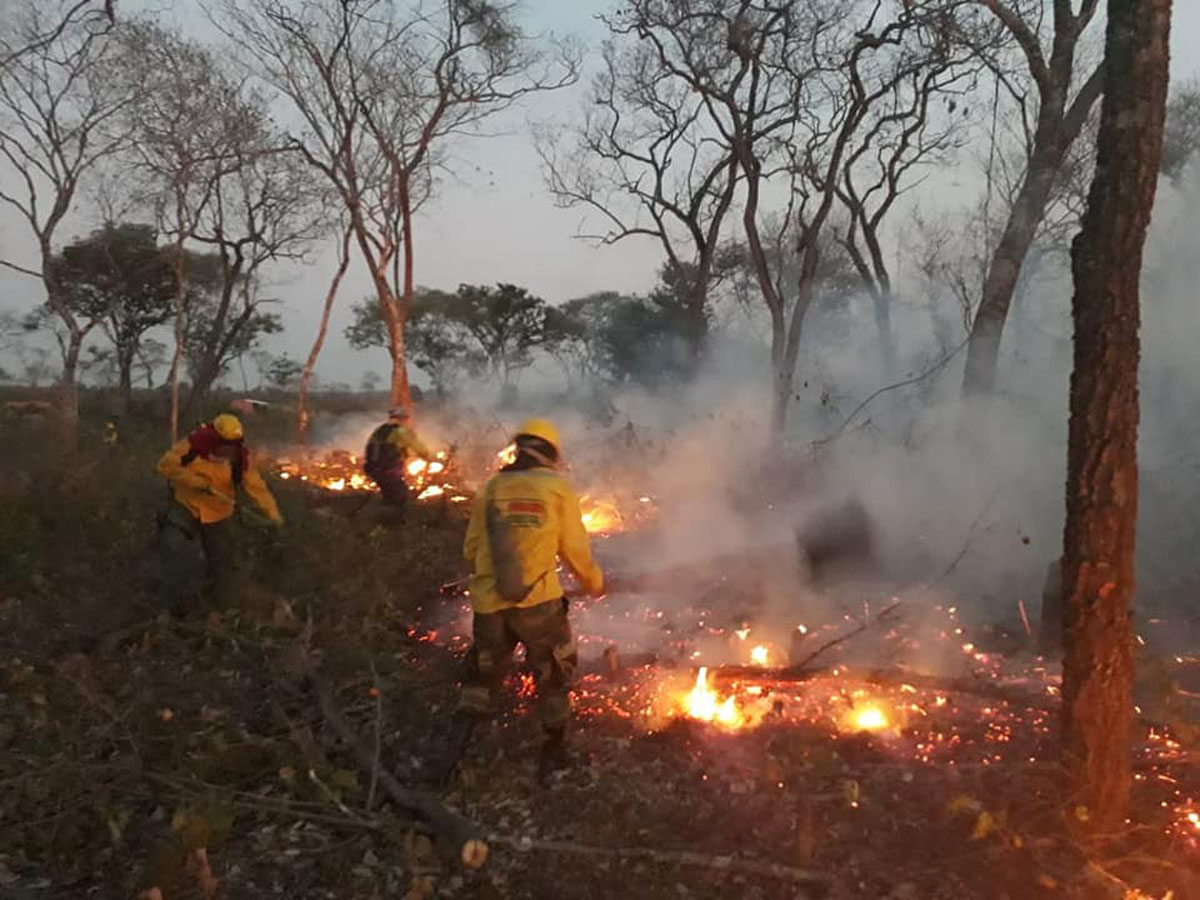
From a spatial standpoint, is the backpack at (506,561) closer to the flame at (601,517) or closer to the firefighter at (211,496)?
the firefighter at (211,496)

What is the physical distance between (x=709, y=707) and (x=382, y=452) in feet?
20.2

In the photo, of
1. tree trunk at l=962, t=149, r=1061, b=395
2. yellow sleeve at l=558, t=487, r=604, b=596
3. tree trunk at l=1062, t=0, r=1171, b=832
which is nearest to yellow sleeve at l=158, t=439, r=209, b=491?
yellow sleeve at l=558, t=487, r=604, b=596

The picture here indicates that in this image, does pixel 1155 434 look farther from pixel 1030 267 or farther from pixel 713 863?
pixel 1030 267

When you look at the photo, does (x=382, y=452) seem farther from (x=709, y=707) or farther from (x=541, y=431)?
(x=709, y=707)

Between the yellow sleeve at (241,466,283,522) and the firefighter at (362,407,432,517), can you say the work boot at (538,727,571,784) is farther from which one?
the firefighter at (362,407,432,517)

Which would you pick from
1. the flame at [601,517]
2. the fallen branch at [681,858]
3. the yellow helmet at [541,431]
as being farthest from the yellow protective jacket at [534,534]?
the flame at [601,517]

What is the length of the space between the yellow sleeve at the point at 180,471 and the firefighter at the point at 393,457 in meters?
3.30

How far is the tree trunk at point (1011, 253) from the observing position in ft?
31.3

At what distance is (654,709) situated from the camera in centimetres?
535

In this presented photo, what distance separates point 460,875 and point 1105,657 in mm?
2841

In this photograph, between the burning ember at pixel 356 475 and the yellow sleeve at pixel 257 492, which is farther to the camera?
the burning ember at pixel 356 475

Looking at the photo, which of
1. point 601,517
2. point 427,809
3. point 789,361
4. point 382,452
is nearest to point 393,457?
point 382,452

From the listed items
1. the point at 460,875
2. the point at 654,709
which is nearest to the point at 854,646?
the point at 654,709

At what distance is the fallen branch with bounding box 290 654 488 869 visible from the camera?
12.9ft
